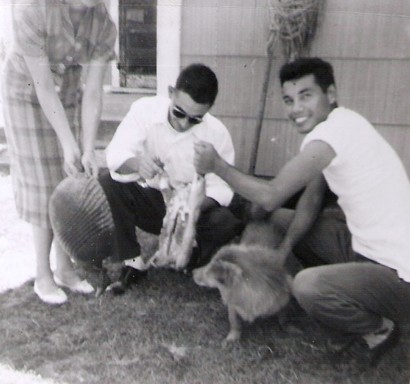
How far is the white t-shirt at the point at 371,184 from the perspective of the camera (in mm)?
1529

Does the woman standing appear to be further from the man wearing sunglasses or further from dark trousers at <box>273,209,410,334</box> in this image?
dark trousers at <box>273,209,410,334</box>

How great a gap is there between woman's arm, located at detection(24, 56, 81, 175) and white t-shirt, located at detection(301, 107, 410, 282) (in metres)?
0.86

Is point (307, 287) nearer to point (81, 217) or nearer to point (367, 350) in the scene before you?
point (367, 350)

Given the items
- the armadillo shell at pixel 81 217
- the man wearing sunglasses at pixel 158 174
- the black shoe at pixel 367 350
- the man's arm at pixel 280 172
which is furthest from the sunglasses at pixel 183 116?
the black shoe at pixel 367 350

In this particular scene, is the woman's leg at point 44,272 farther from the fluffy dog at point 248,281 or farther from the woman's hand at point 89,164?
the fluffy dog at point 248,281

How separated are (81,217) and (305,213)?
86 cm

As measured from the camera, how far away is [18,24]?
1667 mm

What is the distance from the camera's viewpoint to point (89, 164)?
75.1 inches

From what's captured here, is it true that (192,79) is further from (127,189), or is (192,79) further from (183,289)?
(183,289)

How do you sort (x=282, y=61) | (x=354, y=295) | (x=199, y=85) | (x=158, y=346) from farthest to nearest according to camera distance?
(x=282, y=61)
(x=199, y=85)
(x=158, y=346)
(x=354, y=295)

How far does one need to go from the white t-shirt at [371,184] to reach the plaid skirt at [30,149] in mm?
995

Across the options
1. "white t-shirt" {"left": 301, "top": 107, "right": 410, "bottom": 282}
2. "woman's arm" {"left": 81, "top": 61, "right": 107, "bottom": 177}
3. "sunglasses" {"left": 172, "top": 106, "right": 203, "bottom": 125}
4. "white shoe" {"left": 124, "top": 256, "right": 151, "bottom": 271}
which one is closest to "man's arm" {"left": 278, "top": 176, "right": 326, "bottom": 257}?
"white t-shirt" {"left": 301, "top": 107, "right": 410, "bottom": 282}

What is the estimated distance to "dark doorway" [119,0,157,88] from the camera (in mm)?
2020

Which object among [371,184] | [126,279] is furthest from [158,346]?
[371,184]
